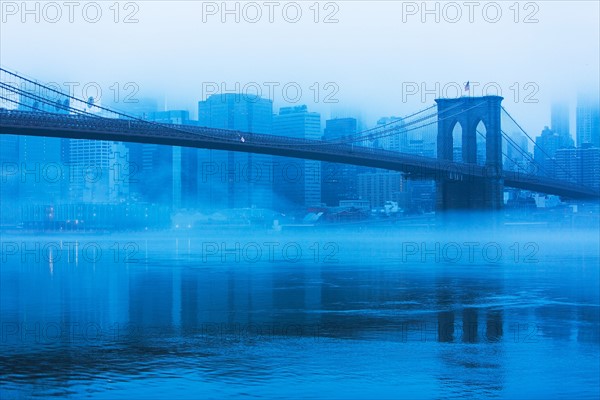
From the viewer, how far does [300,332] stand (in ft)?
48.0

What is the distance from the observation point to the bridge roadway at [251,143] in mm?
27188

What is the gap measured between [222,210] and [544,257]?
45.6m

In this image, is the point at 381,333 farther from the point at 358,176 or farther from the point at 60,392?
the point at 358,176

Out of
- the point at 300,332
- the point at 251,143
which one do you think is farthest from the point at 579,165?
the point at 300,332

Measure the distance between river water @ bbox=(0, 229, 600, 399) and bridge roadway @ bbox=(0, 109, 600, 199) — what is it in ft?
12.7

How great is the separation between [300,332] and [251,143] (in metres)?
19.3

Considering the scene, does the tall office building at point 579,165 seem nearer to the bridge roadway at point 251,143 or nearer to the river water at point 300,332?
the bridge roadway at point 251,143

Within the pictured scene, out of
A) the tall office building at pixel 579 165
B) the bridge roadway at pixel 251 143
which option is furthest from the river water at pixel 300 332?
the tall office building at pixel 579 165

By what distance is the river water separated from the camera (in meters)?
11.0

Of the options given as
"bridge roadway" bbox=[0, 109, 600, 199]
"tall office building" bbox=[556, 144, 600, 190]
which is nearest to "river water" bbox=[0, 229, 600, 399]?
"bridge roadway" bbox=[0, 109, 600, 199]

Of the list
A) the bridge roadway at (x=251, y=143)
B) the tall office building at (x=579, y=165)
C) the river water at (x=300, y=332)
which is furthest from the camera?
the tall office building at (x=579, y=165)

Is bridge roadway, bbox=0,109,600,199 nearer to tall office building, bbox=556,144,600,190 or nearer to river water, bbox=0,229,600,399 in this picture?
river water, bbox=0,229,600,399

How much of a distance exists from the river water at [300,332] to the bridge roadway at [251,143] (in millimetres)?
3869

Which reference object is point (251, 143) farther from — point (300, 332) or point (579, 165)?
point (579, 165)
